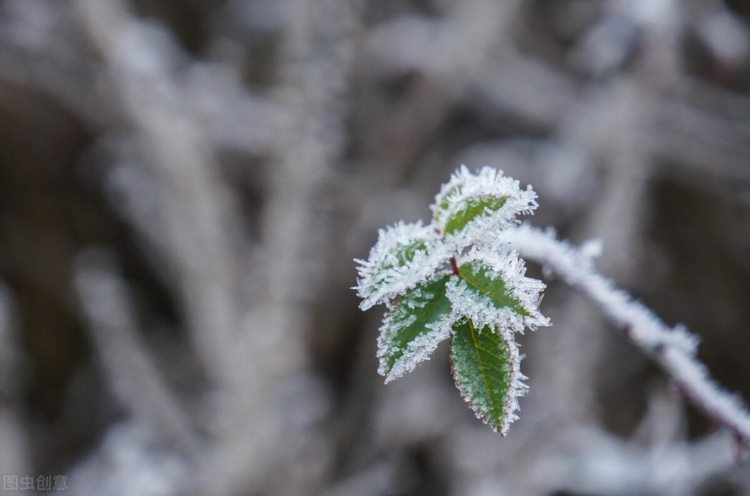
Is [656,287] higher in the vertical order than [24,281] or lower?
lower

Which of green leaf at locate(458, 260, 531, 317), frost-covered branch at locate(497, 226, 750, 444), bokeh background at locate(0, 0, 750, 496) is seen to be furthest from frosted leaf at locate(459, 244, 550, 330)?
bokeh background at locate(0, 0, 750, 496)

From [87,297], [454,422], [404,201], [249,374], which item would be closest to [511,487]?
[454,422]

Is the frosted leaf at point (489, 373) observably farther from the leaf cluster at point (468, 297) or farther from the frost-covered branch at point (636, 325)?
the frost-covered branch at point (636, 325)

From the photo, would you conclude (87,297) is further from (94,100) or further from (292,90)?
(292,90)

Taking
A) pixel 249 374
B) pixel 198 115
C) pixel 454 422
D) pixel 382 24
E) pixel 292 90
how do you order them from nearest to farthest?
pixel 292 90 < pixel 249 374 < pixel 198 115 < pixel 454 422 < pixel 382 24

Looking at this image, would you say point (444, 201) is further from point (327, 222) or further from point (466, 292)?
point (327, 222)

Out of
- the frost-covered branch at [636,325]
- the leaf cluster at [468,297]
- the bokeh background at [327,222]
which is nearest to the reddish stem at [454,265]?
the leaf cluster at [468,297]
